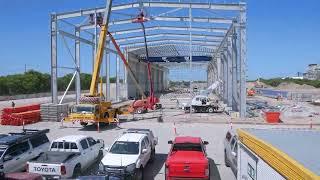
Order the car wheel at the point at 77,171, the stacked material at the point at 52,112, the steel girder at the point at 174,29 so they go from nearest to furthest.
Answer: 1. the car wheel at the point at 77,171
2. the stacked material at the point at 52,112
3. the steel girder at the point at 174,29

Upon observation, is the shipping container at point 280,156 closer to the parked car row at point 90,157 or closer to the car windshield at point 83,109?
the parked car row at point 90,157

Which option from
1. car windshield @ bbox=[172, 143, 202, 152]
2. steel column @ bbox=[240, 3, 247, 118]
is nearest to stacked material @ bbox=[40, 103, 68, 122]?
steel column @ bbox=[240, 3, 247, 118]

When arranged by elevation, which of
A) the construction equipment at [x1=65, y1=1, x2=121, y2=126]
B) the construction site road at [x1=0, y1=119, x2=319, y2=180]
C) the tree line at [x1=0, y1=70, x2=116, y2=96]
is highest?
the tree line at [x1=0, y1=70, x2=116, y2=96]

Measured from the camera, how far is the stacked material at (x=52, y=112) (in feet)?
121

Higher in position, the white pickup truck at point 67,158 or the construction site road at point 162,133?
the white pickup truck at point 67,158

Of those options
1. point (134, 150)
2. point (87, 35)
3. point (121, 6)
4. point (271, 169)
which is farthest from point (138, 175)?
point (87, 35)

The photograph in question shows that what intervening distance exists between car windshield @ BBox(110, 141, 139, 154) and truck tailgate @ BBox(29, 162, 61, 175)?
242cm

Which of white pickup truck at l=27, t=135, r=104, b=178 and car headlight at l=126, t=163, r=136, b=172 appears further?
car headlight at l=126, t=163, r=136, b=172

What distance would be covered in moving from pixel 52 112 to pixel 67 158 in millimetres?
23068

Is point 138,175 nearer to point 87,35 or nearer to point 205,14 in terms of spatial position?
point 205,14

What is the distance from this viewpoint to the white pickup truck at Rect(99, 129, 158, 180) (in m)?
14.2

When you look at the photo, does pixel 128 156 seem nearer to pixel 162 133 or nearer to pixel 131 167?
pixel 131 167

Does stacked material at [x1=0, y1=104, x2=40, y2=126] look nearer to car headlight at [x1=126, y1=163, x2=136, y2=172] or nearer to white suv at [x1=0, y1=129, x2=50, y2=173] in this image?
white suv at [x1=0, y1=129, x2=50, y2=173]

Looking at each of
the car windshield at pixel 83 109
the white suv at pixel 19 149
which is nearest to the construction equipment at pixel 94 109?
the car windshield at pixel 83 109
